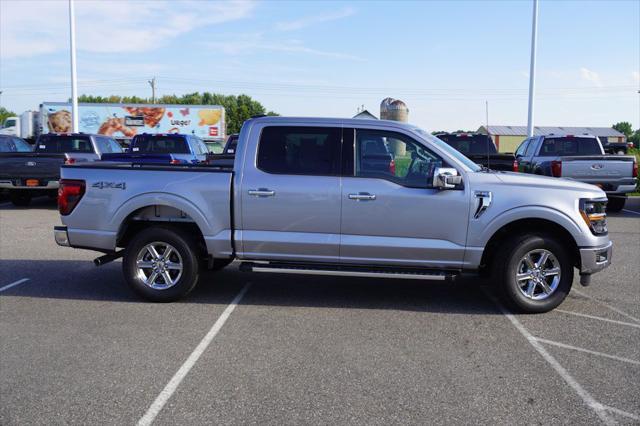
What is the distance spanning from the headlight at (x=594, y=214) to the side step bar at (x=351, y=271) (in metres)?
1.48

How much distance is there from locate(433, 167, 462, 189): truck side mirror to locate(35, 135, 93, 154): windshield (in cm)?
1349

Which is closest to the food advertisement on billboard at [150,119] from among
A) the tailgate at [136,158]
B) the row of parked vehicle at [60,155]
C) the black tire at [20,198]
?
the row of parked vehicle at [60,155]

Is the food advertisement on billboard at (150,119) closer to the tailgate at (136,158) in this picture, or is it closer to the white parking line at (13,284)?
the tailgate at (136,158)

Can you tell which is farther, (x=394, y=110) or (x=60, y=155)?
(x=394, y=110)

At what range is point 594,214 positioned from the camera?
6.28 metres

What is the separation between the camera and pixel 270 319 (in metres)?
6.04

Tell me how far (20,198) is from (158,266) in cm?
1150

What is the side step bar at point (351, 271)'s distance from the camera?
20.2ft

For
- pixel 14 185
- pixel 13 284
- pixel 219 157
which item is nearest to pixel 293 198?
pixel 13 284

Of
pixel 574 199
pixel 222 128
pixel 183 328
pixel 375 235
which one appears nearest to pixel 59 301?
pixel 183 328

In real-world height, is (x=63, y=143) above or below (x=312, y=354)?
above

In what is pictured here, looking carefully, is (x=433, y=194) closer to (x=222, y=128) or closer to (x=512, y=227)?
(x=512, y=227)

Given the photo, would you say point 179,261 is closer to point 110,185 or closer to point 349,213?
point 110,185

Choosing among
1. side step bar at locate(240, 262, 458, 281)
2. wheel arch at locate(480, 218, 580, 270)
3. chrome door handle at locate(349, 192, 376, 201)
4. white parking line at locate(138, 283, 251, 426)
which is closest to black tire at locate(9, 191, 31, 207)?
white parking line at locate(138, 283, 251, 426)
